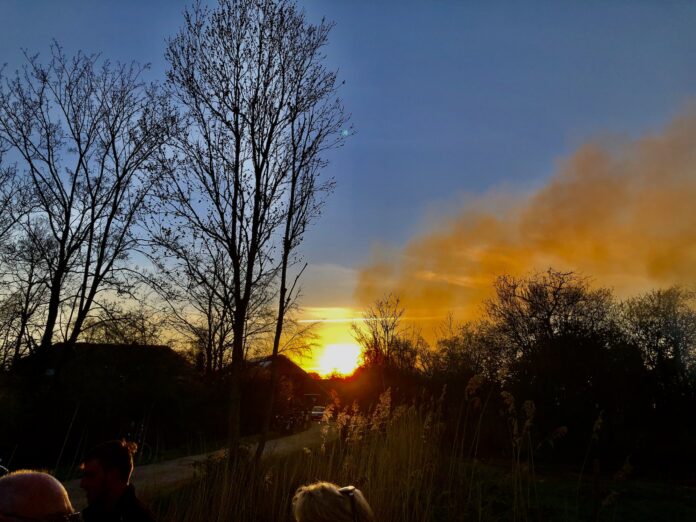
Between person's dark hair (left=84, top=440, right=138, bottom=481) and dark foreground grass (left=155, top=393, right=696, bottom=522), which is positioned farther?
dark foreground grass (left=155, top=393, right=696, bottom=522)

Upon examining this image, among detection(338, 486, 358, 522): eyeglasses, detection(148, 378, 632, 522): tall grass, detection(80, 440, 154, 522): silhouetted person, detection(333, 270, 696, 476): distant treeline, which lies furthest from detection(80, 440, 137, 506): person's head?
detection(333, 270, 696, 476): distant treeline

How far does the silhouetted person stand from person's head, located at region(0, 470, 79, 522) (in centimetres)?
131

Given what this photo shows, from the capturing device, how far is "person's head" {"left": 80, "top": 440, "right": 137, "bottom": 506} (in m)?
3.08

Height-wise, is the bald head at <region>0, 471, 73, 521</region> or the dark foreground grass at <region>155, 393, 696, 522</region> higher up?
the bald head at <region>0, 471, 73, 521</region>

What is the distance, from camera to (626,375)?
1591 centimetres

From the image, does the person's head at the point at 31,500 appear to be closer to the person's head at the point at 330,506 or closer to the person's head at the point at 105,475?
the person's head at the point at 330,506

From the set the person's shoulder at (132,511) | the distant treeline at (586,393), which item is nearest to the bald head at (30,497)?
the person's shoulder at (132,511)

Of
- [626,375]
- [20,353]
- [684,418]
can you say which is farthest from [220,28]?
[684,418]

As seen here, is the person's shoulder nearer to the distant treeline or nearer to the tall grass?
the tall grass

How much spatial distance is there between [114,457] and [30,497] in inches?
55.7

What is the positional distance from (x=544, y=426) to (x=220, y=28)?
514 inches

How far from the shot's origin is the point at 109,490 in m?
3.10

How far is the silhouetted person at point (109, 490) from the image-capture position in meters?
3.05

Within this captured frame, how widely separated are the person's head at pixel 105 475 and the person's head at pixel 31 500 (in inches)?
52.3
